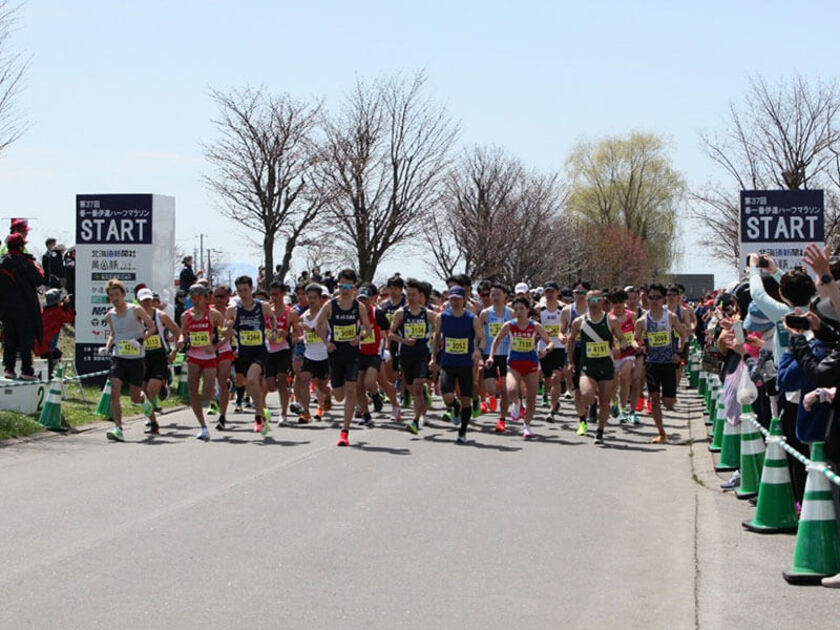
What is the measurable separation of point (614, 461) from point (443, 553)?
5639mm

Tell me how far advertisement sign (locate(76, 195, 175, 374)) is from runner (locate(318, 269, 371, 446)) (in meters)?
8.22

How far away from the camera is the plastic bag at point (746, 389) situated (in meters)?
10.1

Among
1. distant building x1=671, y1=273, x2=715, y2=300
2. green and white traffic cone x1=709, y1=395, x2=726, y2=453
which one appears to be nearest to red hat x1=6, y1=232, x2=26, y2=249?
green and white traffic cone x1=709, y1=395, x2=726, y2=453

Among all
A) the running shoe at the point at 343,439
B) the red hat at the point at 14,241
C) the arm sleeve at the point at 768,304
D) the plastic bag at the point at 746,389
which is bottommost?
the running shoe at the point at 343,439

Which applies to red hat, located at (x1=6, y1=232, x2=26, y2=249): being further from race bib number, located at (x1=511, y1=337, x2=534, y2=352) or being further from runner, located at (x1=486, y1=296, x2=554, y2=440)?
race bib number, located at (x1=511, y1=337, x2=534, y2=352)

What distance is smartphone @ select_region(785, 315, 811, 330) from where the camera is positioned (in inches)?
272

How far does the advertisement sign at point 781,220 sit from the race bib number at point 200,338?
8.85m

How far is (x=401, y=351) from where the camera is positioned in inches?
645

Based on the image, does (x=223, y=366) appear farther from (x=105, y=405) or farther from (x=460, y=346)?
(x=460, y=346)

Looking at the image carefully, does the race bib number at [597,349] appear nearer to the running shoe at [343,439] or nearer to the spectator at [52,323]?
the running shoe at [343,439]

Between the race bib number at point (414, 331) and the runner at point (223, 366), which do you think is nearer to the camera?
the runner at point (223, 366)

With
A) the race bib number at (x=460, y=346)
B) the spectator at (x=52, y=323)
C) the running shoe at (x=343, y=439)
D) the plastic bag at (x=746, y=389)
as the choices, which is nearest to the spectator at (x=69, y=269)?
the spectator at (x=52, y=323)

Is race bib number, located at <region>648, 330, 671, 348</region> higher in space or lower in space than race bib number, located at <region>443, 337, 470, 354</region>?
higher

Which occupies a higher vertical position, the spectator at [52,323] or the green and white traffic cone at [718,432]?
the spectator at [52,323]
